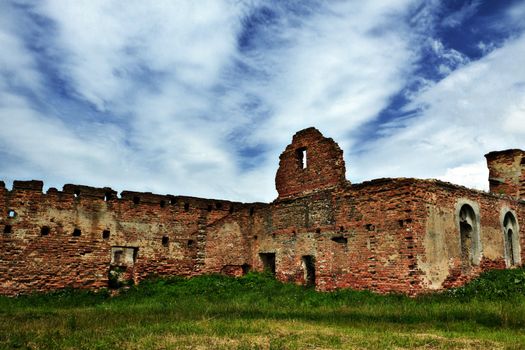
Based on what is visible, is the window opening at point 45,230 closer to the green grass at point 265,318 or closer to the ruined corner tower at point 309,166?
the green grass at point 265,318

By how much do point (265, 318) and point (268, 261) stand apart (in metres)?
8.01

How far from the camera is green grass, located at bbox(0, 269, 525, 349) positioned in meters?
7.40

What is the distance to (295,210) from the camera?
1709 centimetres

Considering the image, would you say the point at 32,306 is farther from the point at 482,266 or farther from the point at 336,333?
the point at 482,266

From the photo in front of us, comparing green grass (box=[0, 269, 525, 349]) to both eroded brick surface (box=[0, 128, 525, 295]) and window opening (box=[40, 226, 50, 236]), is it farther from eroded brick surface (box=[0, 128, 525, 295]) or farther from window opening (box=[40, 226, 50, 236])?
window opening (box=[40, 226, 50, 236])

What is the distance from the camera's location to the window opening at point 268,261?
18.3m

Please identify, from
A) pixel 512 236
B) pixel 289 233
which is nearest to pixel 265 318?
pixel 289 233

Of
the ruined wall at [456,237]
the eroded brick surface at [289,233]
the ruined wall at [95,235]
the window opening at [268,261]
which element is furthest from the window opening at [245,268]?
the ruined wall at [456,237]

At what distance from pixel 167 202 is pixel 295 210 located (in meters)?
4.82

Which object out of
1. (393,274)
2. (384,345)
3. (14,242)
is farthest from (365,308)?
(14,242)

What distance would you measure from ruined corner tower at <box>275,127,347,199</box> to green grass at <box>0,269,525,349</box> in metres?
3.71

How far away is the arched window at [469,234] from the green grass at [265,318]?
0.77 m

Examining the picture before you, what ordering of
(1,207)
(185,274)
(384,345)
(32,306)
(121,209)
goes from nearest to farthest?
(384,345) < (32,306) < (1,207) < (121,209) < (185,274)

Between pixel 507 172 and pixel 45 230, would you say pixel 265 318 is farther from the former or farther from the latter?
pixel 507 172
